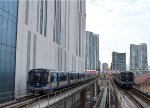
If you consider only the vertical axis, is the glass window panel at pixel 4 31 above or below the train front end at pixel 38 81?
above

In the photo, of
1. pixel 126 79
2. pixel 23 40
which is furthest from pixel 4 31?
pixel 126 79

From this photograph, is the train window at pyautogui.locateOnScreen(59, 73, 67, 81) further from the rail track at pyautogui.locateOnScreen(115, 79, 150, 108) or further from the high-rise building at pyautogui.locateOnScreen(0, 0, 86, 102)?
the rail track at pyautogui.locateOnScreen(115, 79, 150, 108)

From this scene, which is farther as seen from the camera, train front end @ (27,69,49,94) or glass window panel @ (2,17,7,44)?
glass window panel @ (2,17,7,44)

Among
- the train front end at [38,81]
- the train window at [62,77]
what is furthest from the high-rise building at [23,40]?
the train window at [62,77]

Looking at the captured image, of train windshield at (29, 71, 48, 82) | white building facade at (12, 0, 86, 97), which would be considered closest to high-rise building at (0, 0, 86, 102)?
white building facade at (12, 0, 86, 97)

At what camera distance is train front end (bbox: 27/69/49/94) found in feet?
107

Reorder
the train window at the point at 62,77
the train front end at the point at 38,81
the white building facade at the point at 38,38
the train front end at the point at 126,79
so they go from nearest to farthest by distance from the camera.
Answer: the train front end at the point at 38,81, the white building facade at the point at 38,38, the train window at the point at 62,77, the train front end at the point at 126,79

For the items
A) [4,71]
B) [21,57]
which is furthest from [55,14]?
[4,71]

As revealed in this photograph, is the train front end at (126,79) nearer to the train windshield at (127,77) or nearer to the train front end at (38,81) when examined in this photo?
the train windshield at (127,77)

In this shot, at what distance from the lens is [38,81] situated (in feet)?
109

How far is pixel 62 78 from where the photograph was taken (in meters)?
42.0

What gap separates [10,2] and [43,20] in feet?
54.4

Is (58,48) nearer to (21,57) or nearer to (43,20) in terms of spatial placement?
(43,20)

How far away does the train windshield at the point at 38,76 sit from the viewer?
33.3 m
